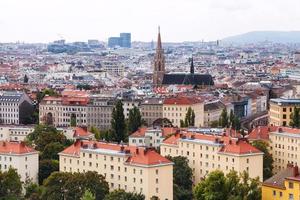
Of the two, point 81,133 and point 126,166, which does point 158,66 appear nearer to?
point 81,133

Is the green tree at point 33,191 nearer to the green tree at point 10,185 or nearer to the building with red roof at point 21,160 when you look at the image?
the green tree at point 10,185

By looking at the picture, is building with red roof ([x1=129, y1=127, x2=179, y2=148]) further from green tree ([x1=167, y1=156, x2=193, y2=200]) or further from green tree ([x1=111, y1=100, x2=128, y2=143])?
green tree ([x1=167, y1=156, x2=193, y2=200])

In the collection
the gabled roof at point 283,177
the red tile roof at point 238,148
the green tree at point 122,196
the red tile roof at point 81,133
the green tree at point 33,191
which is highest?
the red tile roof at point 238,148

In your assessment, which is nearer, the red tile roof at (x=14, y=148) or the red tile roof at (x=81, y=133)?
the red tile roof at (x=14, y=148)

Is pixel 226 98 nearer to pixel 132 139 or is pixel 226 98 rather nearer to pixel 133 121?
pixel 133 121

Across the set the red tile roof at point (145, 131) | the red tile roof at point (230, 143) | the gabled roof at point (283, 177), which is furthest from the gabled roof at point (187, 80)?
the gabled roof at point (283, 177)

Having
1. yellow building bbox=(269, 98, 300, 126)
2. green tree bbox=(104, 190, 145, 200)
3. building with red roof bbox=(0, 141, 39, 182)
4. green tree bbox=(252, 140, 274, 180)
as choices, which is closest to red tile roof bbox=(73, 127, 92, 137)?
building with red roof bbox=(0, 141, 39, 182)
